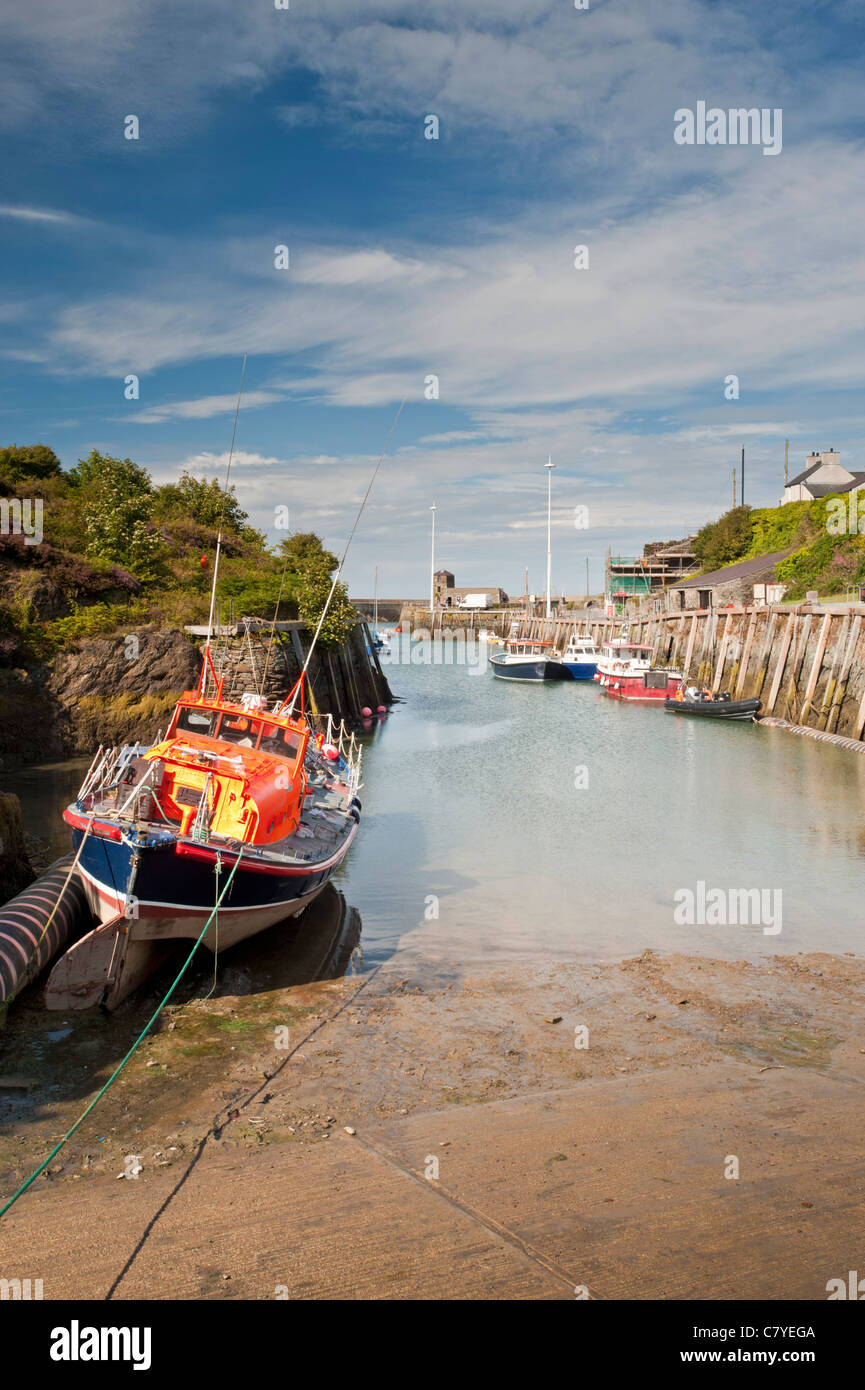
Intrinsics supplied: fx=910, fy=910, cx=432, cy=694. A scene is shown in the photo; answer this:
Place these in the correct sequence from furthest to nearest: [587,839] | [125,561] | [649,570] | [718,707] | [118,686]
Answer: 1. [649,570]
2. [718,707]
3. [125,561]
4. [118,686]
5. [587,839]

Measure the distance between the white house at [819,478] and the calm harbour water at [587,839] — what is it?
204ft

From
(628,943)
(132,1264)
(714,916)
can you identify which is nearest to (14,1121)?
(132,1264)

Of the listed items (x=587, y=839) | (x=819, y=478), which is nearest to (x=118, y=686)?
(x=587, y=839)

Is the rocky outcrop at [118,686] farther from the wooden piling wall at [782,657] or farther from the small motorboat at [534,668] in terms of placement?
the small motorboat at [534,668]

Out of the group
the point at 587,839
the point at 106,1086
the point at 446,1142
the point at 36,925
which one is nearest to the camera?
the point at 446,1142

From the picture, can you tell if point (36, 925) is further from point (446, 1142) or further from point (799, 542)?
point (799, 542)

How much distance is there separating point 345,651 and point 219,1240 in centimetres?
3936

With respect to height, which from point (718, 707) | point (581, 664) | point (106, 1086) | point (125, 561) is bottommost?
point (106, 1086)

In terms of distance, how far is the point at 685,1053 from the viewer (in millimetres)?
10461

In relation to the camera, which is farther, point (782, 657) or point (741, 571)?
point (741, 571)

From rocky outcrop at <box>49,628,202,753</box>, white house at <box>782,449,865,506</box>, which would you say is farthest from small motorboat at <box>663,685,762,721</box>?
white house at <box>782,449,865,506</box>

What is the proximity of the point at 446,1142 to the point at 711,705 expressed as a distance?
41906 millimetres

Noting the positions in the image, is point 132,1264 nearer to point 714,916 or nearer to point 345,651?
point 714,916

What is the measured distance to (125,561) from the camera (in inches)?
1582
